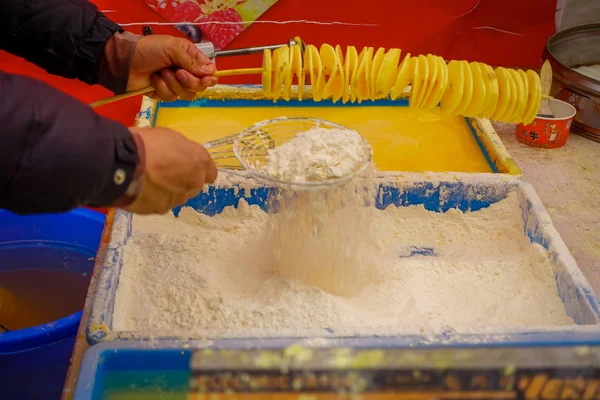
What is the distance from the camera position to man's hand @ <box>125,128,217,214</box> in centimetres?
79

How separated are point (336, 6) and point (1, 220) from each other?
4.84ft

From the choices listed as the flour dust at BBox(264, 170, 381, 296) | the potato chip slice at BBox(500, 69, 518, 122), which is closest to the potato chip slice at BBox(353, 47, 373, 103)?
the flour dust at BBox(264, 170, 381, 296)

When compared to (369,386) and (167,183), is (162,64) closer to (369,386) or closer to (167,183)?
(167,183)

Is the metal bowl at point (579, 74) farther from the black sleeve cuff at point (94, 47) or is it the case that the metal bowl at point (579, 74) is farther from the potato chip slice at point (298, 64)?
the black sleeve cuff at point (94, 47)

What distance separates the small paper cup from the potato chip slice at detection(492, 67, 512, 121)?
0.50 m

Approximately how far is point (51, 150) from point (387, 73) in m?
0.77

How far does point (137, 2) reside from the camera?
2.12 meters

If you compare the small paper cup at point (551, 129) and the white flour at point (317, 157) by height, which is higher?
the white flour at point (317, 157)

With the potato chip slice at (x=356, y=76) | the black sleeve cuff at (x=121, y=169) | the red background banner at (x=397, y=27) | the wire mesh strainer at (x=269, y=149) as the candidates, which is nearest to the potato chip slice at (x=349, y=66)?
the potato chip slice at (x=356, y=76)

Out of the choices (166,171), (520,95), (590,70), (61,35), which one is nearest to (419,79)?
(520,95)

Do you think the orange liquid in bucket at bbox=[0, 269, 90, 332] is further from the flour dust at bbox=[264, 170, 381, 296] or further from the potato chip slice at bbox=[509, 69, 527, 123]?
the potato chip slice at bbox=[509, 69, 527, 123]

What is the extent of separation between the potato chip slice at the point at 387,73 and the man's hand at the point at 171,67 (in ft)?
1.27

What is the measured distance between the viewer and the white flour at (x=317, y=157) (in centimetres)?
107

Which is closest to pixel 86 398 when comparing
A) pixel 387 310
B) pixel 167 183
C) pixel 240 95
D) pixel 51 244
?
pixel 167 183
